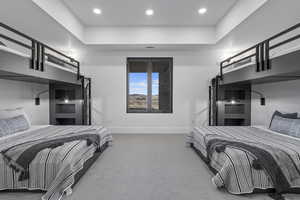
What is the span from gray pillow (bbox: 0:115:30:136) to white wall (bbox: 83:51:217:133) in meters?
2.19

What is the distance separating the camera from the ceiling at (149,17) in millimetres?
3254

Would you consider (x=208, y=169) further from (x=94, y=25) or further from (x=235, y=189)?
(x=94, y=25)

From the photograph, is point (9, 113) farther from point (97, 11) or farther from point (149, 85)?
point (149, 85)

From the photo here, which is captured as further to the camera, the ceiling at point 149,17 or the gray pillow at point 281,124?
the ceiling at point 149,17

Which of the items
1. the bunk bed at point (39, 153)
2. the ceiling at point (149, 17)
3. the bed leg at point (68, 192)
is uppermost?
the ceiling at point (149, 17)

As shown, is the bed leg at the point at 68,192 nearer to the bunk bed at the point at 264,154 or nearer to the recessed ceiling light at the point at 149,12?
the bunk bed at the point at 264,154

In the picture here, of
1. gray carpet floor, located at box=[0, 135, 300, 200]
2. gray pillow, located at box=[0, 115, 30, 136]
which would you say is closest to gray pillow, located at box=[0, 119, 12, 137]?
gray pillow, located at box=[0, 115, 30, 136]

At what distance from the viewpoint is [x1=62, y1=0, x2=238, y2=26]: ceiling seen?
325cm

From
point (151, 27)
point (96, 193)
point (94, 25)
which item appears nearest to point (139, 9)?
point (151, 27)

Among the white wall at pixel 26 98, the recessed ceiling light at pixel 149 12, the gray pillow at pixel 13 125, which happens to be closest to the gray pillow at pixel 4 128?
the gray pillow at pixel 13 125

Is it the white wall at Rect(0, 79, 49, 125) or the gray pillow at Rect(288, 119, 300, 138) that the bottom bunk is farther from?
the white wall at Rect(0, 79, 49, 125)

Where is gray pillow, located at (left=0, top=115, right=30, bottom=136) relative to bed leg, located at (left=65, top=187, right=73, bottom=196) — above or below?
above

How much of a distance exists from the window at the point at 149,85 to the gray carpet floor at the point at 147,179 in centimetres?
203

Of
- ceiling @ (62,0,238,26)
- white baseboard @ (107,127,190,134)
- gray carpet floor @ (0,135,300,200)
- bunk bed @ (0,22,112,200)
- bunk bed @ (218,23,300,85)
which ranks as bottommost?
gray carpet floor @ (0,135,300,200)
